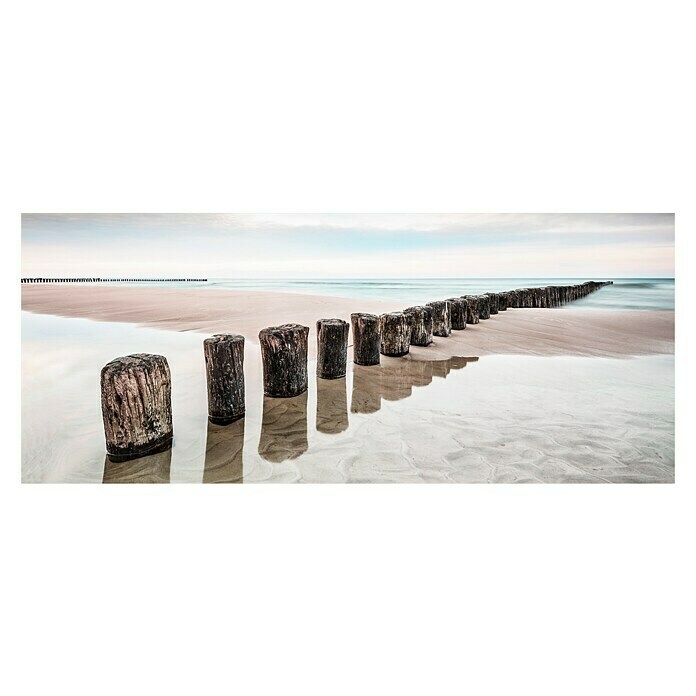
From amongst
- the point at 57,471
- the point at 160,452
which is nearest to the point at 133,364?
the point at 160,452

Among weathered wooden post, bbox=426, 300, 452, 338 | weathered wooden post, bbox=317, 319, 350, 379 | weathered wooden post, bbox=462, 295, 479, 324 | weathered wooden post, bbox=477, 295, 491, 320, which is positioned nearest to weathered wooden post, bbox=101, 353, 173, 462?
weathered wooden post, bbox=317, 319, 350, 379

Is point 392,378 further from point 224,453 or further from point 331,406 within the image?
point 224,453

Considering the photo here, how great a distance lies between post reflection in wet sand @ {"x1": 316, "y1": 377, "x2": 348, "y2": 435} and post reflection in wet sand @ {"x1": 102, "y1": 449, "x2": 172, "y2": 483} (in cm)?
106

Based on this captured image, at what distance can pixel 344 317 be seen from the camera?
5477mm

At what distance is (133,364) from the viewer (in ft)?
10.2

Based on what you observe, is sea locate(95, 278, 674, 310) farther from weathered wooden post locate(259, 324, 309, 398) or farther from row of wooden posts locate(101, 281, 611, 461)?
weathered wooden post locate(259, 324, 309, 398)

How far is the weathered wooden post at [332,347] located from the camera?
14.7ft

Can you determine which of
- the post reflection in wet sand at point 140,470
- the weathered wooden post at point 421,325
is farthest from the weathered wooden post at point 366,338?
the post reflection in wet sand at point 140,470

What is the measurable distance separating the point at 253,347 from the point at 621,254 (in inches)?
142

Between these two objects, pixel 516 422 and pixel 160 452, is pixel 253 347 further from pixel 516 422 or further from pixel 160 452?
pixel 516 422

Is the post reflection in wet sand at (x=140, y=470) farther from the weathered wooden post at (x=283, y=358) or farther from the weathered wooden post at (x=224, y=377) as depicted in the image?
the weathered wooden post at (x=283, y=358)

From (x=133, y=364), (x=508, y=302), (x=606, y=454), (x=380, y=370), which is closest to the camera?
(x=133, y=364)

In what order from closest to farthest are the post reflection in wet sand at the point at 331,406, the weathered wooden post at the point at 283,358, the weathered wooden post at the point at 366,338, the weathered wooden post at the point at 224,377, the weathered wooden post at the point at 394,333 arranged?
the weathered wooden post at the point at 224,377 < the post reflection in wet sand at the point at 331,406 < the weathered wooden post at the point at 283,358 < the weathered wooden post at the point at 366,338 < the weathered wooden post at the point at 394,333

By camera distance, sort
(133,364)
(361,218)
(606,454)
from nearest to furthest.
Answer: (133,364) < (606,454) < (361,218)
